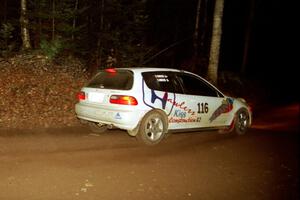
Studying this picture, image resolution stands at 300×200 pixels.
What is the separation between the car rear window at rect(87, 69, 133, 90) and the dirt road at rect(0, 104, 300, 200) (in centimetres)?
129

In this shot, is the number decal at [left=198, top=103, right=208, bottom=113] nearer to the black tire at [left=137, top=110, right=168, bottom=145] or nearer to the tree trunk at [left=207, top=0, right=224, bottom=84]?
the black tire at [left=137, top=110, right=168, bottom=145]

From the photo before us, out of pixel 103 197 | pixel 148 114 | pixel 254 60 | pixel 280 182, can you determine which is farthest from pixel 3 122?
pixel 254 60

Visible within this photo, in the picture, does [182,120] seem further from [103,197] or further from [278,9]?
[278,9]

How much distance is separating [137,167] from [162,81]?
2897 millimetres

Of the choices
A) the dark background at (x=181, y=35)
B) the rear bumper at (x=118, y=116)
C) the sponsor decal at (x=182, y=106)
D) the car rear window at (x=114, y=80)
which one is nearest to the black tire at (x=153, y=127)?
the rear bumper at (x=118, y=116)

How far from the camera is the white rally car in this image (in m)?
9.07

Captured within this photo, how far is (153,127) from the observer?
9531 millimetres

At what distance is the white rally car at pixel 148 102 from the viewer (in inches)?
357

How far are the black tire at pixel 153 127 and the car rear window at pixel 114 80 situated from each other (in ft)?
2.85

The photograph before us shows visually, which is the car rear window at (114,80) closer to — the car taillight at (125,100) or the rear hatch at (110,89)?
the rear hatch at (110,89)

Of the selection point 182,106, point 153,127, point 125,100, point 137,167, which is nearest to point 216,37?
point 182,106

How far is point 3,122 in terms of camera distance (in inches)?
428

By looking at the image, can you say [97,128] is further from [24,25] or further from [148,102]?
[24,25]

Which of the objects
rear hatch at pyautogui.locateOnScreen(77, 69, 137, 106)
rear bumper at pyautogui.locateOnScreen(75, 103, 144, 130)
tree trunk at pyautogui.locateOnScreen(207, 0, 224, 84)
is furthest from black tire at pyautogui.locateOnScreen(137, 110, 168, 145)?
tree trunk at pyautogui.locateOnScreen(207, 0, 224, 84)
